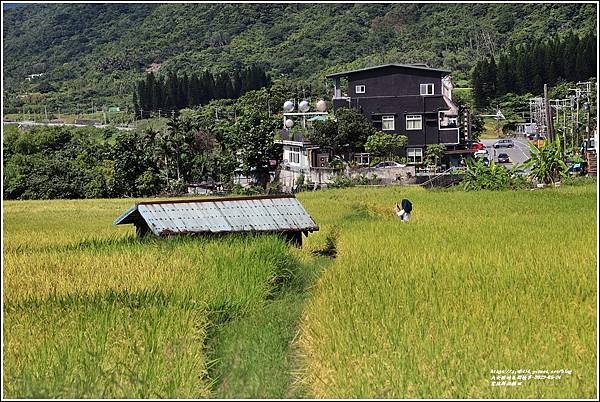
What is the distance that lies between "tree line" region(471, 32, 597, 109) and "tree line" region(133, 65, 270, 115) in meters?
14.7

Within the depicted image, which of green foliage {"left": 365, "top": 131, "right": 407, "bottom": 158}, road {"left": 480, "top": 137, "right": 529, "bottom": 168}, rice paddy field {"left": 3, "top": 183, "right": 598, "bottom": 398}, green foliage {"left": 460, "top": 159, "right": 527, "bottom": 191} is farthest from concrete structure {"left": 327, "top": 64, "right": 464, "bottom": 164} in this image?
rice paddy field {"left": 3, "top": 183, "right": 598, "bottom": 398}

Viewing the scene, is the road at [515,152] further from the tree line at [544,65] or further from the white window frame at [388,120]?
the white window frame at [388,120]

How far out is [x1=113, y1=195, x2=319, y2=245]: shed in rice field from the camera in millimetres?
10633

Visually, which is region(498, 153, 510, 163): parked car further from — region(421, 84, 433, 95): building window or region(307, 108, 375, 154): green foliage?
region(307, 108, 375, 154): green foliage

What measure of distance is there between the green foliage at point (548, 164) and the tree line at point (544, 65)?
1970 cm

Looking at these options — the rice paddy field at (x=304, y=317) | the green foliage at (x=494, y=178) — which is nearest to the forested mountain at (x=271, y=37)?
the green foliage at (x=494, y=178)

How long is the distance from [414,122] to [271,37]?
24324mm

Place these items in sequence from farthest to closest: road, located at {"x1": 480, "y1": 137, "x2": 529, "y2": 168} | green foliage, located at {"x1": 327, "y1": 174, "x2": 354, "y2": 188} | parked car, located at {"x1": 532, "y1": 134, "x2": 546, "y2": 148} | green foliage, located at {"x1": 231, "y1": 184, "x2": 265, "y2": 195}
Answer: road, located at {"x1": 480, "y1": 137, "x2": 529, "y2": 168} → parked car, located at {"x1": 532, "y1": 134, "x2": 546, "y2": 148} → green foliage, located at {"x1": 231, "y1": 184, "x2": 265, "y2": 195} → green foliage, located at {"x1": 327, "y1": 174, "x2": 354, "y2": 188}

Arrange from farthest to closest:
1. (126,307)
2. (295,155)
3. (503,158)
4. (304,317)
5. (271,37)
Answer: (271,37), (295,155), (503,158), (304,317), (126,307)

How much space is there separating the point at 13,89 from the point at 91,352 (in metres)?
72.0

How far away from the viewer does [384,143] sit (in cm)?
2919

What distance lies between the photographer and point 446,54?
5616cm

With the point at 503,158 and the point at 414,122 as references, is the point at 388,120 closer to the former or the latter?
the point at 414,122

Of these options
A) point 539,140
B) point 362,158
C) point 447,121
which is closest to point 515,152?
point 539,140
